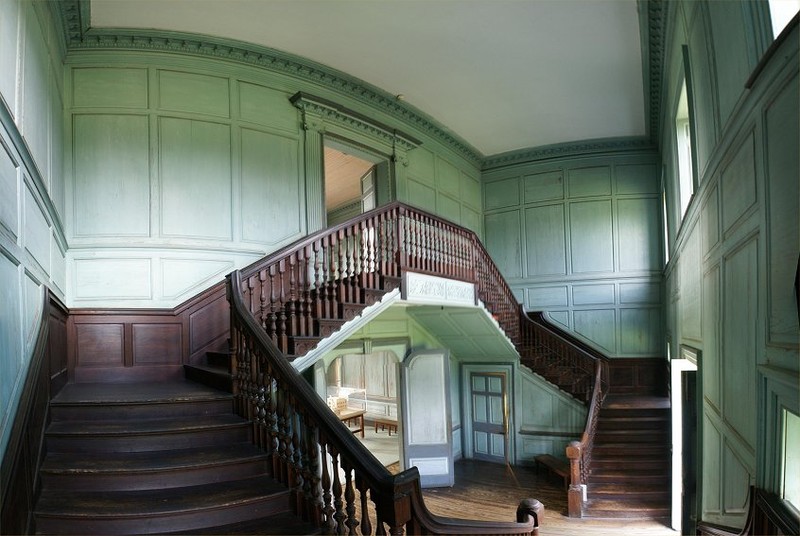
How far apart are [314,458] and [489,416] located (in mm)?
7796

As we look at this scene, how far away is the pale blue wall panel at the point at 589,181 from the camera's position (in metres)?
10.9

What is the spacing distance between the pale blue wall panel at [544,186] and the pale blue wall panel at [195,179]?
23.7 ft

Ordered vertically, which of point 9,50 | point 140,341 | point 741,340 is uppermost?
point 9,50

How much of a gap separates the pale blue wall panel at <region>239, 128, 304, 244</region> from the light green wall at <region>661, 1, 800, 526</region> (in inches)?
199

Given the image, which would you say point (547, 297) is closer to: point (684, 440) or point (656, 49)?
point (684, 440)

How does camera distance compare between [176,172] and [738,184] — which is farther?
[176,172]

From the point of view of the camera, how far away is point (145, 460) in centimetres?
329

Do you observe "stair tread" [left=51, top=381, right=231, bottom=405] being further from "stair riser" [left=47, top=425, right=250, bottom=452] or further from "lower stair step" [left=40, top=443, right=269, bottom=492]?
"lower stair step" [left=40, top=443, right=269, bottom=492]

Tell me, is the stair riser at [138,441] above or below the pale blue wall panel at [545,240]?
below

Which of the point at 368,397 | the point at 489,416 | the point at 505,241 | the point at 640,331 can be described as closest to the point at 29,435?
the point at 489,416

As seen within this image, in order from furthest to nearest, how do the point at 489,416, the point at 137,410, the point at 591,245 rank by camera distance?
the point at 591,245, the point at 489,416, the point at 137,410

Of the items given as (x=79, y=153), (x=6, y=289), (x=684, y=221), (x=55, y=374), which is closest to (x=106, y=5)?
(x=79, y=153)

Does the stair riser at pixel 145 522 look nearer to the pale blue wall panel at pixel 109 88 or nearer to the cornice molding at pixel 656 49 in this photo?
the pale blue wall panel at pixel 109 88

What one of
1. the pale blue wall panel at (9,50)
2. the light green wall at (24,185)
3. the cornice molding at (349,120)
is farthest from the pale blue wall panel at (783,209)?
the cornice molding at (349,120)
